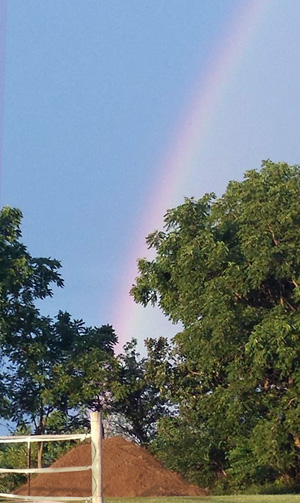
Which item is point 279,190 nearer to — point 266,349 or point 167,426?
point 266,349

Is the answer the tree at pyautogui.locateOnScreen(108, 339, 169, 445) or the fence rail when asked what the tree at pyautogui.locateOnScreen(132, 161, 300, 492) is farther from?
the fence rail

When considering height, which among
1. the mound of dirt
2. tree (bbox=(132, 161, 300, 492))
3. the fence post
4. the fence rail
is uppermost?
tree (bbox=(132, 161, 300, 492))

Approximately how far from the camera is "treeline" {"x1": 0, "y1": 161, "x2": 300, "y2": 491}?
2397 centimetres

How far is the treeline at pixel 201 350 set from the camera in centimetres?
2397

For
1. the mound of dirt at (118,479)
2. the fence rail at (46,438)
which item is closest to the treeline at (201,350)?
the mound of dirt at (118,479)

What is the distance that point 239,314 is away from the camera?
964 inches

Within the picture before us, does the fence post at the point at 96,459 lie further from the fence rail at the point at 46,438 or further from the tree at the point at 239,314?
the tree at the point at 239,314

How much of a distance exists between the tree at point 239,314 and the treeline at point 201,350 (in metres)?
0.05

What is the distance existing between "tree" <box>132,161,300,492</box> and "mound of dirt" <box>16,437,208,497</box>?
4.41 meters

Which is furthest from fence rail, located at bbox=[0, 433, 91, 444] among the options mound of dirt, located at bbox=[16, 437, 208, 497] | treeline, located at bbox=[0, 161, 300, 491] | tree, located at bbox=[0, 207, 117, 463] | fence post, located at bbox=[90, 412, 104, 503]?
tree, located at bbox=[0, 207, 117, 463]

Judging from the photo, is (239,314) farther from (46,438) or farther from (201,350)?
(46,438)

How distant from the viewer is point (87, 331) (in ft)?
104

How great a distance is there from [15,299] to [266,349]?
440 inches

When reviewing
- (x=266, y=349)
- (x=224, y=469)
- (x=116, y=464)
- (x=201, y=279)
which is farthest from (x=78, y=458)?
(x=224, y=469)
